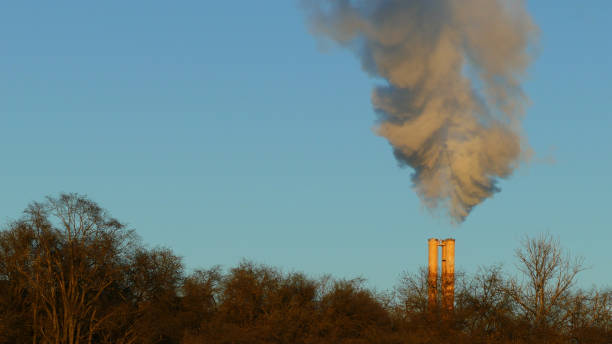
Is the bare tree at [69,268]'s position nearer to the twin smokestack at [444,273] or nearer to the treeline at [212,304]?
the treeline at [212,304]

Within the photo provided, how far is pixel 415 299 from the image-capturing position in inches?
2756

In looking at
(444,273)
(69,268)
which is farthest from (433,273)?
(69,268)

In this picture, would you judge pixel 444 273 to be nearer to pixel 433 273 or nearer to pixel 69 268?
pixel 433 273

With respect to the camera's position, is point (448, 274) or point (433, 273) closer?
point (448, 274)

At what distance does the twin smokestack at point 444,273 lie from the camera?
6912cm

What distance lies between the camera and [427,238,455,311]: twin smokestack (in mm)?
69125

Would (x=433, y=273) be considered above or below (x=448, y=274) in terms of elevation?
above

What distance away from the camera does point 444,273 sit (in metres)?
74.8

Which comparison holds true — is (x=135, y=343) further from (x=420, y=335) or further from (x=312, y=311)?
(x=420, y=335)

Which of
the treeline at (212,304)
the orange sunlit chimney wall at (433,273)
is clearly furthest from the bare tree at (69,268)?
the orange sunlit chimney wall at (433,273)

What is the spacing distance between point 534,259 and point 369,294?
42.1ft

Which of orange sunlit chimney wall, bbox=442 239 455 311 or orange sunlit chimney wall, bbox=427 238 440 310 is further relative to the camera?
orange sunlit chimney wall, bbox=427 238 440 310

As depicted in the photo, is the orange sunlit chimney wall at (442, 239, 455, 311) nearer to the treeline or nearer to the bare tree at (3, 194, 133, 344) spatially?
the treeline

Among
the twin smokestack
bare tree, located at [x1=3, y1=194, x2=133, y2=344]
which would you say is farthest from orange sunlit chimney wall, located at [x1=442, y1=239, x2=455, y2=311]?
bare tree, located at [x1=3, y1=194, x2=133, y2=344]
